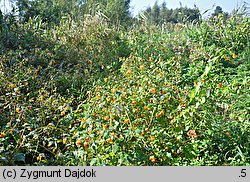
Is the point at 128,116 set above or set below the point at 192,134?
above

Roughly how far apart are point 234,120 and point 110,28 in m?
3.93

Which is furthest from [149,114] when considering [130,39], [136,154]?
[130,39]

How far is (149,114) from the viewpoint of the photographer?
8.19 feet

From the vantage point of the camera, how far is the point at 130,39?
563cm

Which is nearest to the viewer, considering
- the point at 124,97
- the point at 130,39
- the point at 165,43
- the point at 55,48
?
the point at 124,97

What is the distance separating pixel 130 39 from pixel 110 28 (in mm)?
674

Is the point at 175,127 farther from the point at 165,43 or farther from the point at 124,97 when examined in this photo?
the point at 165,43

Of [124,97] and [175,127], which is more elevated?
[124,97]

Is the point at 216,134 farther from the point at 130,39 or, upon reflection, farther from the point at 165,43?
the point at 130,39

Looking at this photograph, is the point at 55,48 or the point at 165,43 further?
the point at 165,43

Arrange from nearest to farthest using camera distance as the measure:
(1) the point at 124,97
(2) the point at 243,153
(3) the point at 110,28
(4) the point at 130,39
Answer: (2) the point at 243,153 → (1) the point at 124,97 → (4) the point at 130,39 → (3) the point at 110,28
